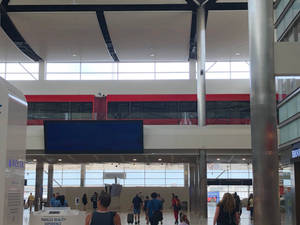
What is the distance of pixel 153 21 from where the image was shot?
28734mm

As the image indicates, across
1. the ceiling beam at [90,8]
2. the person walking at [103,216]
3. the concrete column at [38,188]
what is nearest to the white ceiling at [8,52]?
the ceiling beam at [90,8]

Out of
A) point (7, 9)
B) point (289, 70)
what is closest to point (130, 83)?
point (7, 9)

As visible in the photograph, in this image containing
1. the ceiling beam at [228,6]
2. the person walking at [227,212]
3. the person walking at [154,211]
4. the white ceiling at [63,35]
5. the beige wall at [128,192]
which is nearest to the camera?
the person walking at [227,212]

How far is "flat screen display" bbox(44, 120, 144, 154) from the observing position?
24.4 m

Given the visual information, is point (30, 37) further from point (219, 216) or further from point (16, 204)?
point (16, 204)

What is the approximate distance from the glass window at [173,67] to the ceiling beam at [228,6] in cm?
1165

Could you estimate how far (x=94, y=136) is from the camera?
24578 mm

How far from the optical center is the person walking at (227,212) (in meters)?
7.97

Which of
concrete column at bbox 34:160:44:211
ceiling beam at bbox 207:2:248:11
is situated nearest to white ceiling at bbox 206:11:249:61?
ceiling beam at bbox 207:2:248:11

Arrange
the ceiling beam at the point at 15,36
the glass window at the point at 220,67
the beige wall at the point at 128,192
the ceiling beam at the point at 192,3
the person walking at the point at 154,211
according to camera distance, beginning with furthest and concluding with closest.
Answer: the beige wall at the point at 128,192, the glass window at the point at 220,67, the ceiling beam at the point at 15,36, the ceiling beam at the point at 192,3, the person walking at the point at 154,211

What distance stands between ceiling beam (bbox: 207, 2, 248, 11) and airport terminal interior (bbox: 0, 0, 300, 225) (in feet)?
0.19

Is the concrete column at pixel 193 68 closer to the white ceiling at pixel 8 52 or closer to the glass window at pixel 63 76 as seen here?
the glass window at pixel 63 76

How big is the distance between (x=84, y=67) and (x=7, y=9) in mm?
12685

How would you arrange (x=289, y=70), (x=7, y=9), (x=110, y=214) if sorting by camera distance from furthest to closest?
1. (x=7, y=9)
2. (x=289, y=70)
3. (x=110, y=214)
